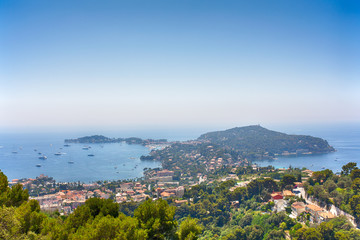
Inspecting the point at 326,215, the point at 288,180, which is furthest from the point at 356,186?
the point at 288,180

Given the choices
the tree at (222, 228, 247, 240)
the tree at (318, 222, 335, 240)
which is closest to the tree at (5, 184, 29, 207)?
the tree at (222, 228, 247, 240)

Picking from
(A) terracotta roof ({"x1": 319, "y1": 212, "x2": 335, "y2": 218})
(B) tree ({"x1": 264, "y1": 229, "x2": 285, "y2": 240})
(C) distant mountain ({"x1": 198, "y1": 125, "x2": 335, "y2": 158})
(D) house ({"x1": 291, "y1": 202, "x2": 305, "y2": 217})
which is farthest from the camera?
(C) distant mountain ({"x1": 198, "y1": 125, "x2": 335, "y2": 158})

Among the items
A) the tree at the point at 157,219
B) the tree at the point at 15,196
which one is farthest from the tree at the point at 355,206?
the tree at the point at 15,196

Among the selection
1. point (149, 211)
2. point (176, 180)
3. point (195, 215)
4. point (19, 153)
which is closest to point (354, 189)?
point (195, 215)

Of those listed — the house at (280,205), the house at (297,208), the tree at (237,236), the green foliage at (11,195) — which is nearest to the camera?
the green foliage at (11,195)

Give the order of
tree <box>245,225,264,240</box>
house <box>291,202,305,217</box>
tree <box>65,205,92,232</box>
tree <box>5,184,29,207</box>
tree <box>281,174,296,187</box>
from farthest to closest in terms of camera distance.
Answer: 1. tree <box>281,174,296,187</box>
2. house <box>291,202,305,217</box>
3. tree <box>245,225,264,240</box>
4. tree <box>5,184,29,207</box>
5. tree <box>65,205,92,232</box>

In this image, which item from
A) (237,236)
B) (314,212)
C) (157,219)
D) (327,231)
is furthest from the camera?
(237,236)

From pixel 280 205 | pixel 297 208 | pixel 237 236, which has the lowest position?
pixel 237 236

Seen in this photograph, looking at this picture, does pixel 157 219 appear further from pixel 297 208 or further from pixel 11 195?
pixel 297 208

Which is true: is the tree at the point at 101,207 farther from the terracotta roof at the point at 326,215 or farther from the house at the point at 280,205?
the house at the point at 280,205

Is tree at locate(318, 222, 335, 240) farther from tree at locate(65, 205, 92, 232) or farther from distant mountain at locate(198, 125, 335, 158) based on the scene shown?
distant mountain at locate(198, 125, 335, 158)
